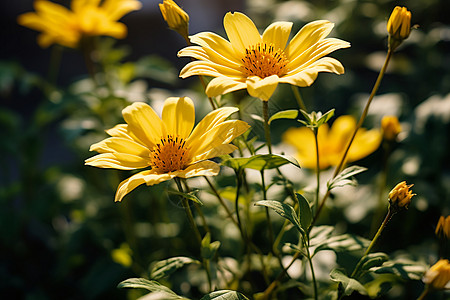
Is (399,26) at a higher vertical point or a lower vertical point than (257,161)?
higher

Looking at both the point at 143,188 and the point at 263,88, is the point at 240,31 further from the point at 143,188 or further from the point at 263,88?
the point at 143,188

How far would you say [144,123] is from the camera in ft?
2.15

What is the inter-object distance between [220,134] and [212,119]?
4cm

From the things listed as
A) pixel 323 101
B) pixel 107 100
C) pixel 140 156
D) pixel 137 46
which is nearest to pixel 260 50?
pixel 140 156

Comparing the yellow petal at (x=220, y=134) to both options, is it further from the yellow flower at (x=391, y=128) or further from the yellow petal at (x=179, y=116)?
the yellow flower at (x=391, y=128)

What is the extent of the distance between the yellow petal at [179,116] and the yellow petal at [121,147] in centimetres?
5

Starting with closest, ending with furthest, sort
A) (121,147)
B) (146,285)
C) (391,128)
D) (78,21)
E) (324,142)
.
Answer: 1. (146,285)
2. (121,147)
3. (391,128)
4. (78,21)
5. (324,142)

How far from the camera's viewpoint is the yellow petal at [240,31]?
0.65 meters

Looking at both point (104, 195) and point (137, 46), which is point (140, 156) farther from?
point (137, 46)

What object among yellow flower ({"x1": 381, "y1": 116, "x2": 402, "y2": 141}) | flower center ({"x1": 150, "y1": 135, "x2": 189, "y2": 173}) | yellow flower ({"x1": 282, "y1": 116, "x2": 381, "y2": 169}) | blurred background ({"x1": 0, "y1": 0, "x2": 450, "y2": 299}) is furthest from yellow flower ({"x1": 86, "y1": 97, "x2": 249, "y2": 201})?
yellow flower ({"x1": 282, "y1": 116, "x2": 381, "y2": 169})

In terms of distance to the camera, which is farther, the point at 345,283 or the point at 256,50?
the point at 256,50

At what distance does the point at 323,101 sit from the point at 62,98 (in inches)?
37.8

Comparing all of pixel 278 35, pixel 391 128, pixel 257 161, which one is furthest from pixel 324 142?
pixel 257 161

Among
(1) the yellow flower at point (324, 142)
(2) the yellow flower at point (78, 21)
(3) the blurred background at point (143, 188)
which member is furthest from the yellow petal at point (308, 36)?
(2) the yellow flower at point (78, 21)
